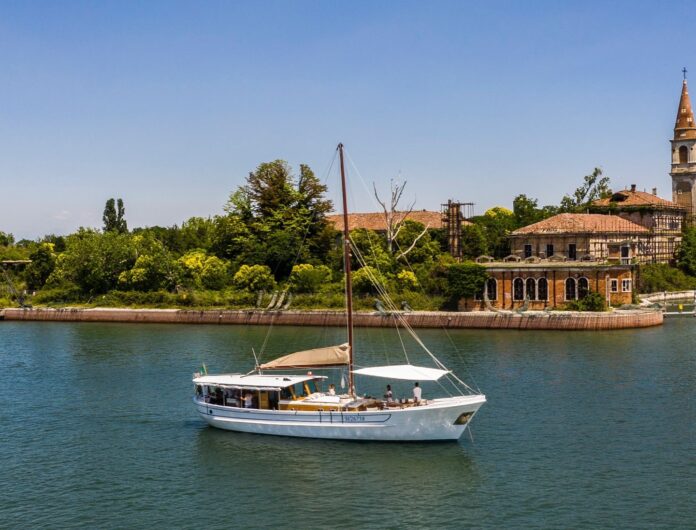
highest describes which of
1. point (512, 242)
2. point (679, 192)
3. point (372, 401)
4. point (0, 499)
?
point (679, 192)

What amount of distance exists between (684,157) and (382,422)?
84372 millimetres

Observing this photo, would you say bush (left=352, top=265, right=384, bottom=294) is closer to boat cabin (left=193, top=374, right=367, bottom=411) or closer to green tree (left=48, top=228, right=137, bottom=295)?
green tree (left=48, top=228, right=137, bottom=295)

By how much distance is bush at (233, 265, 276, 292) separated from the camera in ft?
267

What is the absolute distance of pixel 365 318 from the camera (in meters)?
70.6

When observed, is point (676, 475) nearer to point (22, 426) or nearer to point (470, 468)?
point (470, 468)

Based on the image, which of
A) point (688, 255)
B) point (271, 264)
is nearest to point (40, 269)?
point (271, 264)

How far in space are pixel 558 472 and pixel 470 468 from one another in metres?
2.91

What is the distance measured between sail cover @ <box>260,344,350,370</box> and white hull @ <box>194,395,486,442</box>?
2819 millimetres

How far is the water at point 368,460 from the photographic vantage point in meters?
26.3

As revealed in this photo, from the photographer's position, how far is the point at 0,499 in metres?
28.2

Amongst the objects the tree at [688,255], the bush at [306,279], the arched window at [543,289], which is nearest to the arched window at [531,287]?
the arched window at [543,289]

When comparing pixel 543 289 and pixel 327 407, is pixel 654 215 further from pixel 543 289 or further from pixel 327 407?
pixel 327 407

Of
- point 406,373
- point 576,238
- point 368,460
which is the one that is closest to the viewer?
point 368,460

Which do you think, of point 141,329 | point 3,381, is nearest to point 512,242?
point 141,329
